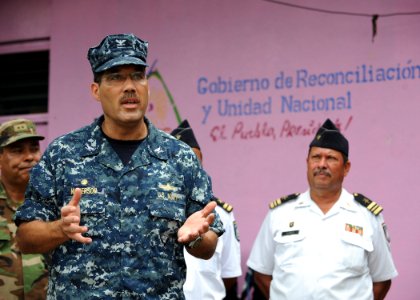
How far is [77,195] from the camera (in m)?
3.15

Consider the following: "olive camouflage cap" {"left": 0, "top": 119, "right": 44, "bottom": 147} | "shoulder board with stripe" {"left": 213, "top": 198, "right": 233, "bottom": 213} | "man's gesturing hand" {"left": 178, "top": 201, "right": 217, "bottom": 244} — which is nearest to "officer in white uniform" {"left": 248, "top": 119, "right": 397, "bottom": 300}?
"shoulder board with stripe" {"left": 213, "top": 198, "right": 233, "bottom": 213}

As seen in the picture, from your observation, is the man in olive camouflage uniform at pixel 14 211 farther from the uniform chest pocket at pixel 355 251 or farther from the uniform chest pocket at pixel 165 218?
the uniform chest pocket at pixel 165 218

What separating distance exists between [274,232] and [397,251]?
857mm

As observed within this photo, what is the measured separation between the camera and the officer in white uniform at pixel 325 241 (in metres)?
5.46

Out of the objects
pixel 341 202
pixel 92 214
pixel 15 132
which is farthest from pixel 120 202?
pixel 341 202

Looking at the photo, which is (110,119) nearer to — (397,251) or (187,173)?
(187,173)

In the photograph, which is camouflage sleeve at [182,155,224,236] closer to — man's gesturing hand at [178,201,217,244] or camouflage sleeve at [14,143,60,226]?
man's gesturing hand at [178,201,217,244]

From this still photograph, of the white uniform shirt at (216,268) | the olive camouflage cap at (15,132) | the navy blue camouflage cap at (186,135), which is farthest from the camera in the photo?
the navy blue camouflage cap at (186,135)

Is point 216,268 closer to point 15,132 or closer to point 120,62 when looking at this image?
point 15,132

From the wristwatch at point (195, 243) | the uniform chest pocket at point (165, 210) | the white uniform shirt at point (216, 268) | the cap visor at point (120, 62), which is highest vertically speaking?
the cap visor at point (120, 62)

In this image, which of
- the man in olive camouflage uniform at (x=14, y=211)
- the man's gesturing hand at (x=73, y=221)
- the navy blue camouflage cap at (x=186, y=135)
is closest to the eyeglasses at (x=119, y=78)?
the man's gesturing hand at (x=73, y=221)

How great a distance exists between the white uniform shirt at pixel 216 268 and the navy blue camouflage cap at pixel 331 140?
0.78 meters

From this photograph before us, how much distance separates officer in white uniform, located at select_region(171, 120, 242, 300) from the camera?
5570mm

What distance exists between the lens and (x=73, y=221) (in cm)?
312
